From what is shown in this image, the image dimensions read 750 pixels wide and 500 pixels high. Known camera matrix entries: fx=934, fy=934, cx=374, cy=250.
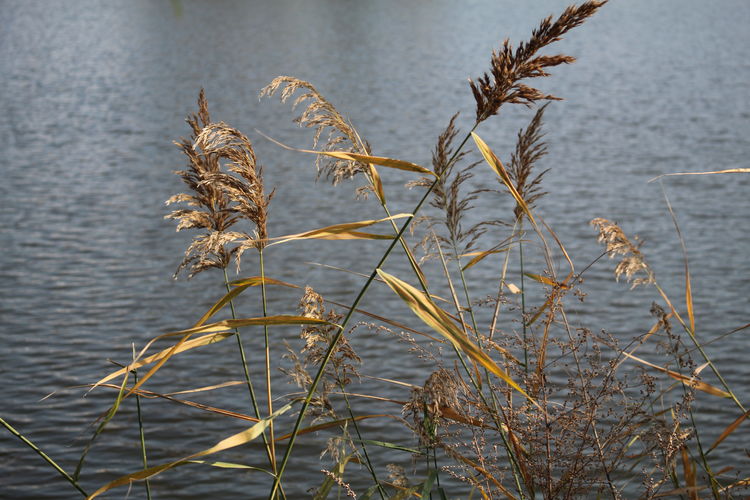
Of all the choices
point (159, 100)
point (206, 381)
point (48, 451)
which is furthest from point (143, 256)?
point (159, 100)

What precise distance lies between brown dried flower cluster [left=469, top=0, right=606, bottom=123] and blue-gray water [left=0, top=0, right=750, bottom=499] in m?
3.05

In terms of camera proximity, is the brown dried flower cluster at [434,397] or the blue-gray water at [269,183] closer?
the brown dried flower cluster at [434,397]

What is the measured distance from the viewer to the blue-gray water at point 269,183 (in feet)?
17.9

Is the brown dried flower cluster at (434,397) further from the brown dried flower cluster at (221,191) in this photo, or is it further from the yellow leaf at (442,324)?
the brown dried flower cluster at (221,191)

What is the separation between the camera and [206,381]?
5.88 metres

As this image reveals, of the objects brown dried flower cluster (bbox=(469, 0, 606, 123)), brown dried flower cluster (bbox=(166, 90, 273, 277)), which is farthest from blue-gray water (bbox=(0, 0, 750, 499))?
brown dried flower cluster (bbox=(469, 0, 606, 123))

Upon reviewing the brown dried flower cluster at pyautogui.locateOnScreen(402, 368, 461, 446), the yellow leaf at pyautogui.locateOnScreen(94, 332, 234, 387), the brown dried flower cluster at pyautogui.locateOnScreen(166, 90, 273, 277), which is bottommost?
the brown dried flower cluster at pyautogui.locateOnScreen(402, 368, 461, 446)

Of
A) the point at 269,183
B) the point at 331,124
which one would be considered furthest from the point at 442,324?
the point at 269,183

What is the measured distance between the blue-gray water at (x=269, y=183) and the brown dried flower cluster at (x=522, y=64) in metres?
3.05

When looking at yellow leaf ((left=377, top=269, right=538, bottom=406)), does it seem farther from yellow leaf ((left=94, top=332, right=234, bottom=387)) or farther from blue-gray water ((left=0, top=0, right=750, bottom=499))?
blue-gray water ((left=0, top=0, right=750, bottom=499))

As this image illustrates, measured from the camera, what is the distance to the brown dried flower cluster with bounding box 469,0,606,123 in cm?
203

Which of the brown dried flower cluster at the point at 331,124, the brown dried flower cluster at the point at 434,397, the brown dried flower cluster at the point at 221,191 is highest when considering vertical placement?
the brown dried flower cluster at the point at 331,124

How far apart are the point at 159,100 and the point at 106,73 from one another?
3.56 metres

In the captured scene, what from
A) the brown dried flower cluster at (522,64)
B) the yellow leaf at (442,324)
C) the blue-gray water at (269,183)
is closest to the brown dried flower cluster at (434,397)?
the yellow leaf at (442,324)
